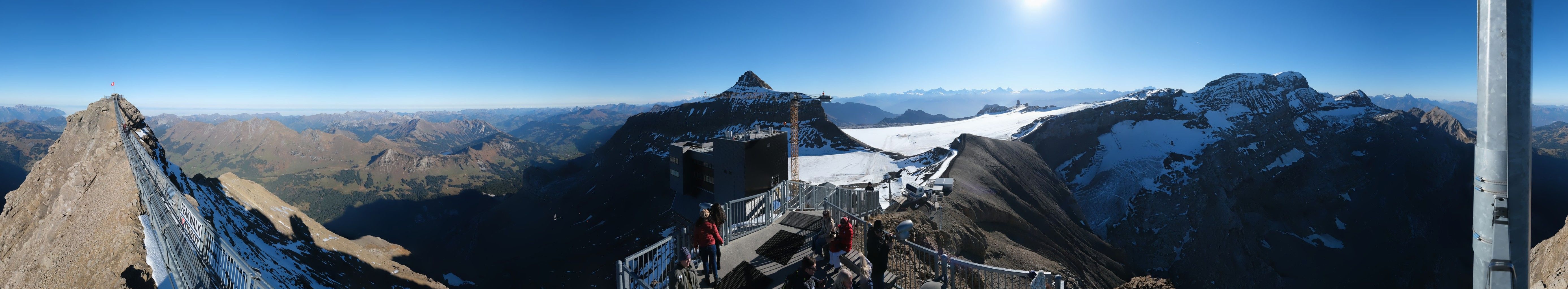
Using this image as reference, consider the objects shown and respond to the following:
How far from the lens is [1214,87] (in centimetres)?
11181

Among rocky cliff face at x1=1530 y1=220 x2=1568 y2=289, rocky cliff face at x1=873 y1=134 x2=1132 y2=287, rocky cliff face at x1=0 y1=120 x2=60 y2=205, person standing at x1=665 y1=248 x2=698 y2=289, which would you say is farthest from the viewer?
rocky cliff face at x1=0 y1=120 x2=60 y2=205

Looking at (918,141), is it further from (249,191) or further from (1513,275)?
(249,191)

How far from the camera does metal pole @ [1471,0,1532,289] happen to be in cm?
312

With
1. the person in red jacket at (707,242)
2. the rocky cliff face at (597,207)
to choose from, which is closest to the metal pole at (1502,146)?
the person in red jacket at (707,242)

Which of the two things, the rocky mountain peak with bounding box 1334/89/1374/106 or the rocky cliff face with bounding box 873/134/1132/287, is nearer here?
the rocky cliff face with bounding box 873/134/1132/287

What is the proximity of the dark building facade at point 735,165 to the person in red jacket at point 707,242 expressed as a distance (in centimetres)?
2226

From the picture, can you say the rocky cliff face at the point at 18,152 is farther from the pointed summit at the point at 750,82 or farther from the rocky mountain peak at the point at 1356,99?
the rocky mountain peak at the point at 1356,99

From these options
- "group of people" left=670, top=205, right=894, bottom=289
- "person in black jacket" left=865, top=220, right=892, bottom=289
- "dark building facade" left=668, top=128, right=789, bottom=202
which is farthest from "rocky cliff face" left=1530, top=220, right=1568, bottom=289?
"dark building facade" left=668, top=128, right=789, bottom=202

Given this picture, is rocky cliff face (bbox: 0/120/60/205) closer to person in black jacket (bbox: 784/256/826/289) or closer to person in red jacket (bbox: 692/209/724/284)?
person in red jacket (bbox: 692/209/724/284)

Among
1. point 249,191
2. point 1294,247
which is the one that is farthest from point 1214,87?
point 249,191

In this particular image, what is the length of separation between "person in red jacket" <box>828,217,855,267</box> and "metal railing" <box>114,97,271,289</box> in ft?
27.0

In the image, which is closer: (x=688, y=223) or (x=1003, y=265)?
(x=1003, y=265)

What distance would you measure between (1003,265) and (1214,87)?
125 meters

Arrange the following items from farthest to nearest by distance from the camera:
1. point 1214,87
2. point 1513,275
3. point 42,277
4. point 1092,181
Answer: point 1214,87, point 1092,181, point 42,277, point 1513,275
